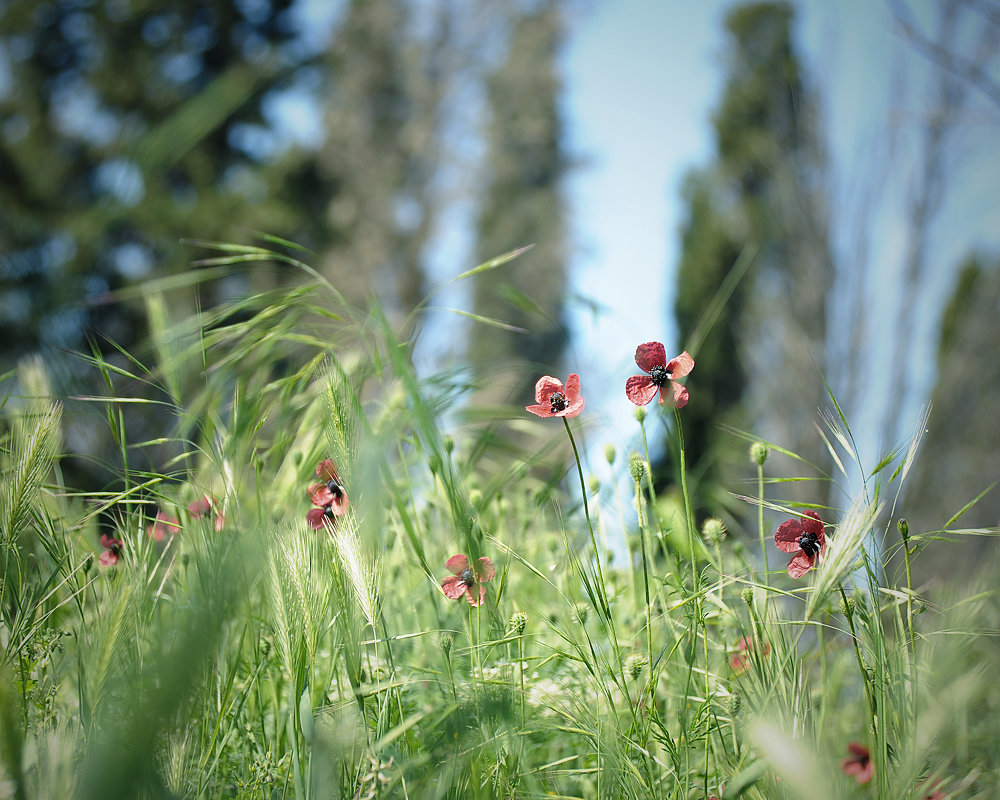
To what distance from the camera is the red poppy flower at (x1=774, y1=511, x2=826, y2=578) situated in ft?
2.08

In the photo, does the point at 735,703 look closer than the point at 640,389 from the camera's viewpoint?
Yes

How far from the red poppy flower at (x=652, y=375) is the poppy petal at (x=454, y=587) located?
238 mm

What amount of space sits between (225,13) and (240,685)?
940cm

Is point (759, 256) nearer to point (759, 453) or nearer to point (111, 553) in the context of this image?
point (759, 453)

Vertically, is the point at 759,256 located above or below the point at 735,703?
below

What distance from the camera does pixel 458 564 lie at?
0.67m

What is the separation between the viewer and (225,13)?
8.25 meters

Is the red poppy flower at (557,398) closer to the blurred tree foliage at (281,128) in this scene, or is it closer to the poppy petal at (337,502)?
the poppy petal at (337,502)

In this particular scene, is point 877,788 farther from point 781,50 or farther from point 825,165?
point 781,50

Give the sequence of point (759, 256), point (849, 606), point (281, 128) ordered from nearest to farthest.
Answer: point (849, 606), point (759, 256), point (281, 128)

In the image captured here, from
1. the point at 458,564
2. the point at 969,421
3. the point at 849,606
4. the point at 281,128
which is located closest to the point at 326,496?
the point at 458,564

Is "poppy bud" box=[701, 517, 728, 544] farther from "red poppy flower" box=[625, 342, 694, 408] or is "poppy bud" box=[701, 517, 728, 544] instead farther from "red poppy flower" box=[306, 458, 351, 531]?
"red poppy flower" box=[306, 458, 351, 531]

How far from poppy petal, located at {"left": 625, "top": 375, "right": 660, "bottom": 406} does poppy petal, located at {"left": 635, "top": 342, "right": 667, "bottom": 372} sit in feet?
0.04

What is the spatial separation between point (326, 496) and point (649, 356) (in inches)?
14.2
